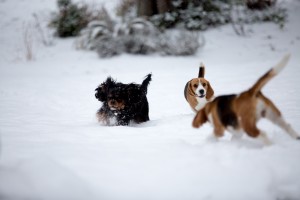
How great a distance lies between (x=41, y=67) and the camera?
12.0m

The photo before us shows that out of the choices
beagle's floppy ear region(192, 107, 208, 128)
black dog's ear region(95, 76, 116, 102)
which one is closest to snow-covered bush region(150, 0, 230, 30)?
black dog's ear region(95, 76, 116, 102)

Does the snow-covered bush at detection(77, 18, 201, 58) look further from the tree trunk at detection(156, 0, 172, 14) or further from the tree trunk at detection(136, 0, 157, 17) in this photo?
the tree trunk at detection(156, 0, 172, 14)

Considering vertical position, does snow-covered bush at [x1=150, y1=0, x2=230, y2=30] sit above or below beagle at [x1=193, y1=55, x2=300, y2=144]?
above

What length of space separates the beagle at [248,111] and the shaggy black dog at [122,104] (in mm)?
2279

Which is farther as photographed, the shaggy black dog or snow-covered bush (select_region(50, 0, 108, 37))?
snow-covered bush (select_region(50, 0, 108, 37))

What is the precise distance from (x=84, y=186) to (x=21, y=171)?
1.83 ft

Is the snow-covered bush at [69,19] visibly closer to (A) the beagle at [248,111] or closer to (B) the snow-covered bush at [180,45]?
(B) the snow-covered bush at [180,45]

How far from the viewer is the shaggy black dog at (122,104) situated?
16.1 feet

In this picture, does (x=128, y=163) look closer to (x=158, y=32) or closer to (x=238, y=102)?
(x=238, y=102)

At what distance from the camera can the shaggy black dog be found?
492 cm

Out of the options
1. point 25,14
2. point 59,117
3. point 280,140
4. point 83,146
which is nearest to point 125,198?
point 83,146

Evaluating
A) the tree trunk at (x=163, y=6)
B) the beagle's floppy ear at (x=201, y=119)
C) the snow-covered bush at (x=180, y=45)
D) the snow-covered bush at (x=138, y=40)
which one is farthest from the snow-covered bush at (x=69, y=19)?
the beagle's floppy ear at (x=201, y=119)

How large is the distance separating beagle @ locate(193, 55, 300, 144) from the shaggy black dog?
228cm

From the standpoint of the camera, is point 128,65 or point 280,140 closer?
point 280,140
